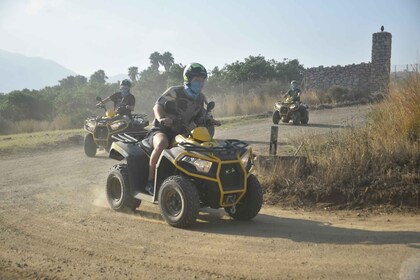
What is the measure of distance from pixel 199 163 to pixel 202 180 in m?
0.29

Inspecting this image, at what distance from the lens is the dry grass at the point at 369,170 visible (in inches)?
310

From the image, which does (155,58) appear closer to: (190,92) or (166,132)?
(190,92)

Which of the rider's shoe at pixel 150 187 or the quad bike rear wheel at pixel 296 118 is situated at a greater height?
the quad bike rear wheel at pixel 296 118

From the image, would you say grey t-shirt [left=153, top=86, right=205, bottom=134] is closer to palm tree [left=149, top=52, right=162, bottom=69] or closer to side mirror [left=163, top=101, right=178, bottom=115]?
side mirror [left=163, top=101, right=178, bottom=115]

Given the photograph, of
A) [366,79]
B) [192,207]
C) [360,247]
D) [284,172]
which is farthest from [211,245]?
[366,79]

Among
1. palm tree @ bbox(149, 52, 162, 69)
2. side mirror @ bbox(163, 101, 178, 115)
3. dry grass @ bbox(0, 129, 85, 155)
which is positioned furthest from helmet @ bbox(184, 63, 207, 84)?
palm tree @ bbox(149, 52, 162, 69)

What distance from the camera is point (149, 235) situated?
6199mm

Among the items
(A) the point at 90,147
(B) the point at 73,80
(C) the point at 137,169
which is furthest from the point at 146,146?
(B) the point at 73,80

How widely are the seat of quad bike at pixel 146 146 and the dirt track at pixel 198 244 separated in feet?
3.18

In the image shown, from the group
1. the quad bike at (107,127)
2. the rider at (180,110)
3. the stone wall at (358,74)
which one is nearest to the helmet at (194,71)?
the rider at (180,110)

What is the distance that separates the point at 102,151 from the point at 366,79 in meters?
22.4

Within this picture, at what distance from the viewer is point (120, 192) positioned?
8008 millimetres

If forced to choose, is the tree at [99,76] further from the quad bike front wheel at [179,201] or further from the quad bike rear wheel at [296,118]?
the quad bike front wheel at [179,201]

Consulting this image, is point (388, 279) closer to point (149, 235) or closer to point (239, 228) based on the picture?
point (239, 228)
